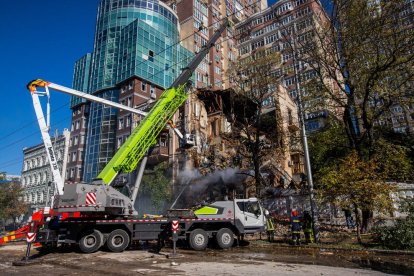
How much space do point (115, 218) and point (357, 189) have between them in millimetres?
11554

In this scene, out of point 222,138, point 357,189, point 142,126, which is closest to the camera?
point 357,189

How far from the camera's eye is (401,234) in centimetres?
1205

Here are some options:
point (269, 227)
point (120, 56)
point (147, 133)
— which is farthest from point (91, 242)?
point (120, 56)

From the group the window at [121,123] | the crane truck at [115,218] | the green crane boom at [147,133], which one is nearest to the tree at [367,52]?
the green crane boom at [147,133]

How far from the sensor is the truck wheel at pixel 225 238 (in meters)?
14.0

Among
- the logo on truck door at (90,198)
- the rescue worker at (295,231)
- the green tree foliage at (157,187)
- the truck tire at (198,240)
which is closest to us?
the logo on truck door at (90,198)

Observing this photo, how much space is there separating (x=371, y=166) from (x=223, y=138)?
63.1ft

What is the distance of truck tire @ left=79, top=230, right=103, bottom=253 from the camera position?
13086 millimetres

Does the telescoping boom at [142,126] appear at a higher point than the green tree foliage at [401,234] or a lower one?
higher

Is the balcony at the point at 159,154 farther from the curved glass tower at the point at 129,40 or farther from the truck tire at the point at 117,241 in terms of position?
the truck tire at the point at 117,241

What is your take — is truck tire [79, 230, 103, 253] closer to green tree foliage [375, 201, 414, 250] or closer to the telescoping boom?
the telescoping boom

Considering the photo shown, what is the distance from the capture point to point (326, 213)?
2066 cm

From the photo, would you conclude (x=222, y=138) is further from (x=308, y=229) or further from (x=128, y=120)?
(x=308, y=229)

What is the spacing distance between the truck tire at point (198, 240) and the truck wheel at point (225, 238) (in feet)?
2.11
